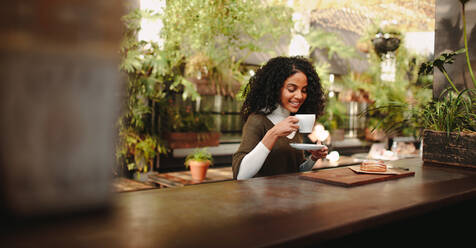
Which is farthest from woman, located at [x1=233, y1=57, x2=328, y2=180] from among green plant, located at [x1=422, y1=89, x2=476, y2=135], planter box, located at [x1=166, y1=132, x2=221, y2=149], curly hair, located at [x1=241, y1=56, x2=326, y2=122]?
planter box, located at [x1=166, y1=132, x2=221, y2=149]

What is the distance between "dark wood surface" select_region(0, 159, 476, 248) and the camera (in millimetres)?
656

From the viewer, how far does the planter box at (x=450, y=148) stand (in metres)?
1.76

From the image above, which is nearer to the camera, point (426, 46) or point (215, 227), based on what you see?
point (215, 227)

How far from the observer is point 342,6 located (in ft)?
22.7

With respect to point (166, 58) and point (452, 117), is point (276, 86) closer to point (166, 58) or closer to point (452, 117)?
point (452, 117)

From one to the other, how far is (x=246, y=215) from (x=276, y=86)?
131 cm

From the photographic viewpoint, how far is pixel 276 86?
6.90 ft

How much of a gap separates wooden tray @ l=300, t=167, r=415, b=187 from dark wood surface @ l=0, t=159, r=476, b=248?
0.09ft

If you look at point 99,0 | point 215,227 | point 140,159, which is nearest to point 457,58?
point 215,227

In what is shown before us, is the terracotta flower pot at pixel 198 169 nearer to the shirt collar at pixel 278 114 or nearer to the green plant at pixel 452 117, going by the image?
the shirt collar at pixel 278 114

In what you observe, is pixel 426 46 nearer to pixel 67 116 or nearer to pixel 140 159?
pixel 140 159

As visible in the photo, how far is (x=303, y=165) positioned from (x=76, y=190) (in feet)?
5.83

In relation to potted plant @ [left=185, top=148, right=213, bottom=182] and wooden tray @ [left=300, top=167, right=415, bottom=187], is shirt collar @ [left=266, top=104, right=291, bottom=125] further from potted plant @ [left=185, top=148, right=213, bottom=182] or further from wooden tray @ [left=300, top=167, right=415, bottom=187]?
potted plant @ [left=185, top=148, right=213, bottom=182]

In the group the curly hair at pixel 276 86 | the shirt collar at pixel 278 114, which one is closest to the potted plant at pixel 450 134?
the curly hair at pixel 276 86
